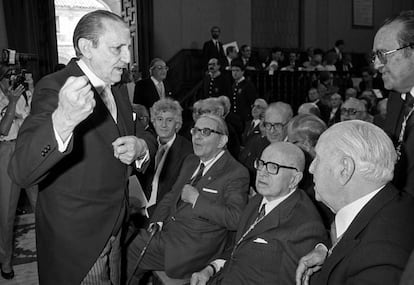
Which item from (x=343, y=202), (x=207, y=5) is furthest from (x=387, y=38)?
(x=207, y=5)

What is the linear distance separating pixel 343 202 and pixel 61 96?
829 millimetres

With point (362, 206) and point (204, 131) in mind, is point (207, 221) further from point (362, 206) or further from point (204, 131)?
point (362, 206)

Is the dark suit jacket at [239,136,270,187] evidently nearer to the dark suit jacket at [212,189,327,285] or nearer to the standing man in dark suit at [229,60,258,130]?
the dark suit jacket at [212,189,327,285]

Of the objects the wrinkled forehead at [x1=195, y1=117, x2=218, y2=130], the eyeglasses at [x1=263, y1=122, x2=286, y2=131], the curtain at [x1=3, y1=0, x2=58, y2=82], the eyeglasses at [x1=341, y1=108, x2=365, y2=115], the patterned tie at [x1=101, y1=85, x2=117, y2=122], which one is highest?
the curtain at [x1=3, y1=0, x2=58, y2=82]

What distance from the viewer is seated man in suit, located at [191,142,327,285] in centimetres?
191

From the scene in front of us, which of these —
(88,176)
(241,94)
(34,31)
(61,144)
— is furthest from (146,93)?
(61,144)

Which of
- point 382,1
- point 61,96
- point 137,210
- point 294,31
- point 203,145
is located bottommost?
point 137,210

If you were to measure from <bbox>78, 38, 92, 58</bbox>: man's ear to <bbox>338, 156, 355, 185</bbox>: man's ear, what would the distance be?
828 millimetres

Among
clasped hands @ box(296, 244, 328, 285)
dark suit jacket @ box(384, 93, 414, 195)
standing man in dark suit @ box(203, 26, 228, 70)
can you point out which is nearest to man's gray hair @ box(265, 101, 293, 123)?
dark suit jacket @ box(384, 93, 414, 195)

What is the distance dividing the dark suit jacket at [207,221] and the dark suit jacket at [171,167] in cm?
73

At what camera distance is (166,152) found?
11.4ft

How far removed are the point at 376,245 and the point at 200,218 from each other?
1482 millimetres

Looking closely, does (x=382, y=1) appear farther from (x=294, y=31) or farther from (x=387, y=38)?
(x=387, y=38)

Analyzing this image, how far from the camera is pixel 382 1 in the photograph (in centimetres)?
1272
